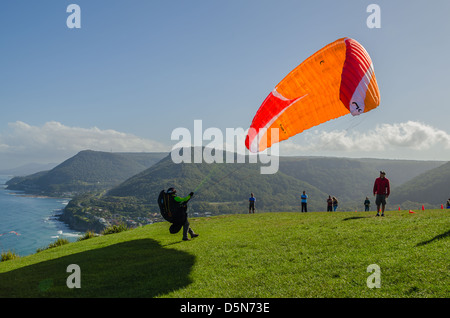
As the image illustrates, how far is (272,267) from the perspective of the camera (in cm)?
886

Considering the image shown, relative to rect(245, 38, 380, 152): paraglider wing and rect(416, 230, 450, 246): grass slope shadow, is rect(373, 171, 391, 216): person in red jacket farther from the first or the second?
rect(416, 230, 450, 246): grass slope shadow

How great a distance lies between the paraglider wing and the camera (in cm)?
1178

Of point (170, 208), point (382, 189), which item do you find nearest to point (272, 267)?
point (170, 208)

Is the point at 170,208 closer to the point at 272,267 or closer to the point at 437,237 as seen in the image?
the point at 272,267

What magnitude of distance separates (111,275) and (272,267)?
5760 millimetres

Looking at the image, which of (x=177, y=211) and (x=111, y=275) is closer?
(x=111, y=275)

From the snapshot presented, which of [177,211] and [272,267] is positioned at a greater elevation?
[177,211]

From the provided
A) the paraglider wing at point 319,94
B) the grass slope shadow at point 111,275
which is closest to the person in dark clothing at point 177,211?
the grass slope shadow at point 111,275

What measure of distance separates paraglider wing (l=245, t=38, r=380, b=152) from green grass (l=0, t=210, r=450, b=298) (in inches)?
209

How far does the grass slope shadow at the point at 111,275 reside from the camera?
816 cm

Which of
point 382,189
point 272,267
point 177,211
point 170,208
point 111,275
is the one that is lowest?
point 111,275

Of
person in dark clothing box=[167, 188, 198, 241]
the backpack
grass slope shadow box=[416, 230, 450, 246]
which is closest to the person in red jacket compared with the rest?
grass slope shadow box=[416, 230, 450, 246]
